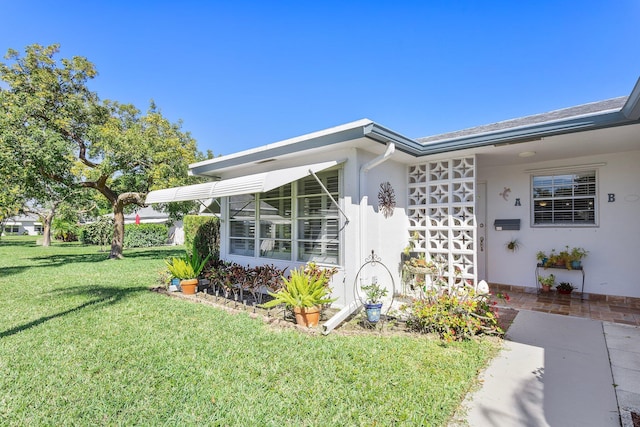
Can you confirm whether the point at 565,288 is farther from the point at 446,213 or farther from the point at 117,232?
the point at 117,232

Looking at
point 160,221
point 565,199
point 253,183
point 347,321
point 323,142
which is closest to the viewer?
point 253,183

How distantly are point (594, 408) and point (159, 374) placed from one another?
5923 millimetres

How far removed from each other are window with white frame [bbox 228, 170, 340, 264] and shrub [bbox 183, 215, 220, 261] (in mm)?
6455

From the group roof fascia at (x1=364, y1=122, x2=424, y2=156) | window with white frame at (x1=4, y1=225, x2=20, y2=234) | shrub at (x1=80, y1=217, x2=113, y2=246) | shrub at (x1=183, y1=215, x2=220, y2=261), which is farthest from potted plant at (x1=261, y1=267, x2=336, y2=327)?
window with white frame at (x1=4, y1=225, x2=20, y2=234)

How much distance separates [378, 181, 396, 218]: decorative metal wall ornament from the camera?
8.68 m

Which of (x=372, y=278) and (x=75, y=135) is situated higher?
(x=75, y=135)

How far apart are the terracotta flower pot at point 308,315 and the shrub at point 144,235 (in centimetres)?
2935

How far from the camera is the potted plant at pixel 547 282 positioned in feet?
31.4

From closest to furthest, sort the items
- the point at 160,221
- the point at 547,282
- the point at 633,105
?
the point at 633,105, the point at 547,282, the point at 160,221

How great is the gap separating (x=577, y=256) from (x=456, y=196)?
3.85 m

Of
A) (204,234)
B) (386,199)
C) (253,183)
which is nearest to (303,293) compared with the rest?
(253,183)

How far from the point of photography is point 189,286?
1027 cm

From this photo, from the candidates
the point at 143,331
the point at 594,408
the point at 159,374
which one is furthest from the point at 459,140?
the point at 143,331

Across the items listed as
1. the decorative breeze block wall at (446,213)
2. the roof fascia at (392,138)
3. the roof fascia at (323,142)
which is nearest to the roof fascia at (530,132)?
the roof fascia at (392,138)
